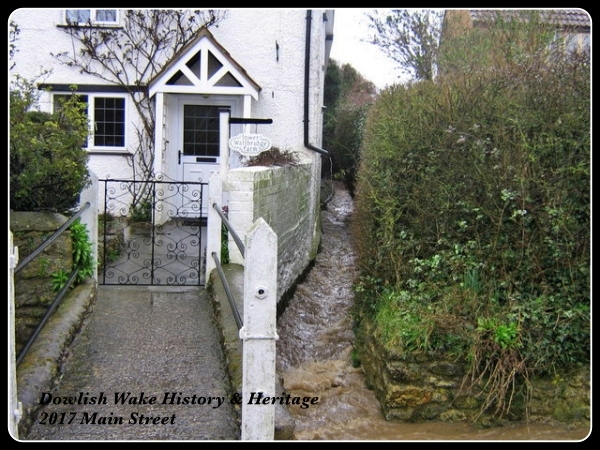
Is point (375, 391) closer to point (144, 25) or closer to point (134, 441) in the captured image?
point (134, 441)

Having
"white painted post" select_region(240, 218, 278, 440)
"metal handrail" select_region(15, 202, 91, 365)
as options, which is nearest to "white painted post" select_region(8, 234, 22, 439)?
"metal handrail" select_region(15, 202, 91, 365)

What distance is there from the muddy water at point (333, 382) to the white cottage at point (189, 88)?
1.20 m

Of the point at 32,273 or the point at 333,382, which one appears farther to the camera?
the point at 333,382

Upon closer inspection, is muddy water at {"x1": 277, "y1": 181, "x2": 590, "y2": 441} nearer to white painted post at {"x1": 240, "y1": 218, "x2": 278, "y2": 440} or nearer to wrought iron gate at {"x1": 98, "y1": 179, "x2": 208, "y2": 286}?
wrought iron gate at {"x1": 98, "y1": 179, "x2": 208, "y2": 286}

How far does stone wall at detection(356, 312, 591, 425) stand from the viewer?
20.5 ft

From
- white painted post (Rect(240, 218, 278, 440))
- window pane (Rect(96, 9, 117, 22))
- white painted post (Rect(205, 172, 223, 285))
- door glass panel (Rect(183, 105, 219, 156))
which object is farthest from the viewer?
door glass panel (Rect(183, 105, 219, 156))

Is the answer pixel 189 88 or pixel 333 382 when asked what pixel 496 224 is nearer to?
pixel 333 382

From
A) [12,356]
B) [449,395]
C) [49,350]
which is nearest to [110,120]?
[49,350]

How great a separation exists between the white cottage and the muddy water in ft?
3.92

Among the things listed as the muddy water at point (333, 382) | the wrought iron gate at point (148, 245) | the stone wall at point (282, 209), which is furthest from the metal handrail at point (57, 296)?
the muddy water at point (333, 382)

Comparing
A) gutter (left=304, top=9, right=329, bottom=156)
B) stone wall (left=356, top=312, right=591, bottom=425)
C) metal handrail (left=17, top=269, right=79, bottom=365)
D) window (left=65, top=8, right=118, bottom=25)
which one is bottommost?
stone wall (left=356, top=312, right=591, bottom=425)

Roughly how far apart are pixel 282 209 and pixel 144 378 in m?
4.95

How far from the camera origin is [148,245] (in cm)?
1044

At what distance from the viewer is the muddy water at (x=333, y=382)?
626 centimetres
